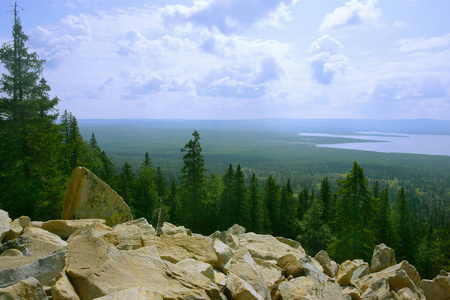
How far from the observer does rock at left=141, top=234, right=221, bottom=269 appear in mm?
9359

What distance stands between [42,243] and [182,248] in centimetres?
473

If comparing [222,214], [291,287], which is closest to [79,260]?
[291,287]

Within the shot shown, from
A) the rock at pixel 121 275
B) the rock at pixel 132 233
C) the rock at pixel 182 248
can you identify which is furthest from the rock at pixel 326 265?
the rock at pixel 132 233

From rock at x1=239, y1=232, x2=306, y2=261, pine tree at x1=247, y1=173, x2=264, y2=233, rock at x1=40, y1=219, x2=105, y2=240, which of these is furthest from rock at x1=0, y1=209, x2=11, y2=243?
pine tree at x1=247, y1=173, x2=264, y2=233

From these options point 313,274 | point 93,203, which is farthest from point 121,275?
point 93,203

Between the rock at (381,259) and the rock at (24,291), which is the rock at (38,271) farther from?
the rock at (381,259)

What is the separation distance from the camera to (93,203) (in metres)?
14.5

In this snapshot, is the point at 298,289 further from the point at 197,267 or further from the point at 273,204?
the point at 273,204

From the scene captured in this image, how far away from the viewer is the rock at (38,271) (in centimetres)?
640

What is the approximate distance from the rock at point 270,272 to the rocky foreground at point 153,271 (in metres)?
0.03

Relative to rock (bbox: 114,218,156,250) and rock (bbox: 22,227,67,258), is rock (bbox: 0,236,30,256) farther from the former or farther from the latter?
rock (bbox: 114,218,156,250)

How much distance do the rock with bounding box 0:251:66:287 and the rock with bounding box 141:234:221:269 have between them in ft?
10.2

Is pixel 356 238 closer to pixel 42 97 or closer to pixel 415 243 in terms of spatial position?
pixel 415 243

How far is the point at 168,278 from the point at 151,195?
4281cm
